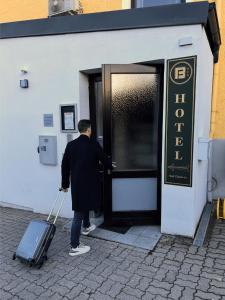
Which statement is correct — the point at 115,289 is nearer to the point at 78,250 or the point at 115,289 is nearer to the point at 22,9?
the point at 78,250

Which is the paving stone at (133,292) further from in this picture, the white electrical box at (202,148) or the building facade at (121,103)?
the white electrical box at (202,148)

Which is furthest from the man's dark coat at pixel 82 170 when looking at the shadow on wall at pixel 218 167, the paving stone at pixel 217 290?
the shadow on wall at pixel 218 167

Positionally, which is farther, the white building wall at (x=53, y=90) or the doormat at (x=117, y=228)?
the doormat at (x=117, y=228)

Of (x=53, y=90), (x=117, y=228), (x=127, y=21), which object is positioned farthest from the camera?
(x=53, y=90)

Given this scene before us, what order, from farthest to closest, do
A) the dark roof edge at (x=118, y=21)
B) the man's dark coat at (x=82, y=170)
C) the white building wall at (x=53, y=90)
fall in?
the white building wall at (x=53, y=90) → the dark roof edge at (x=118, y=21) → the man's dark coat at (x=82, y=170)

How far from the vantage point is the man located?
3455 mm

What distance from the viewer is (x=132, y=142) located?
429cm

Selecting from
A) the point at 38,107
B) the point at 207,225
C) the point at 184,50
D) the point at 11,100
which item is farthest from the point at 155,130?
the point at 11,100

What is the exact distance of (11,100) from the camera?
5.09 m

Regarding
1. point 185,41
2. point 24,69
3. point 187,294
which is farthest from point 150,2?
point 187,294

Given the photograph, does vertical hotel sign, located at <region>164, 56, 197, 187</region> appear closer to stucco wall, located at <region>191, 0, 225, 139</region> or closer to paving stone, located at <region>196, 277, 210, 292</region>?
paving stone, located at <region>196, 277, 210, 292</region>

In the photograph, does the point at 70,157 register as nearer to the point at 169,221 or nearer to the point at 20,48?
the point at 169,221

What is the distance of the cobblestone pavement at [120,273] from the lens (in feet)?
9.31

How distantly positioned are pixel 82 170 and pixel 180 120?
57.7 inches
